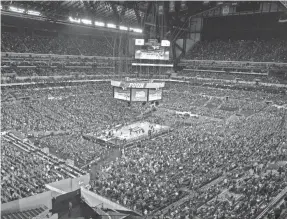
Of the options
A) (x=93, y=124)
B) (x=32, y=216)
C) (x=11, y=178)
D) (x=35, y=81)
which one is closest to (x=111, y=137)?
(x=93, y=124)

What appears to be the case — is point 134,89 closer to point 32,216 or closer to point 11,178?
point 11,178

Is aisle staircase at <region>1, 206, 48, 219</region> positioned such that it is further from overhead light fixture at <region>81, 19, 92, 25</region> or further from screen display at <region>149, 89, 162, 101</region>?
overhead light fixture at <region>81, 19, 92, 25</region>

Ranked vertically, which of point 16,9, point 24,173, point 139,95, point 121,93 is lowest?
point 24,173

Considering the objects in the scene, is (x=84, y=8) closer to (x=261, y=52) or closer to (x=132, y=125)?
(x=132, y=125)

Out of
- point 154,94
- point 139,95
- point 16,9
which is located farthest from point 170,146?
point 16,9

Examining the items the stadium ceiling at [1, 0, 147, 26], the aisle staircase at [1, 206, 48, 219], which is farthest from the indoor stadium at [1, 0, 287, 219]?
the stadium ceiling at [1, 0, 147, 26]

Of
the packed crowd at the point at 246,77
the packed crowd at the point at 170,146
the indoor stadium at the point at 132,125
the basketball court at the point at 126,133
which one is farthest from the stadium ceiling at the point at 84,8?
the basketball court at the point at 126,133

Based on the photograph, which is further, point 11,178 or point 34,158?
point 34,158
